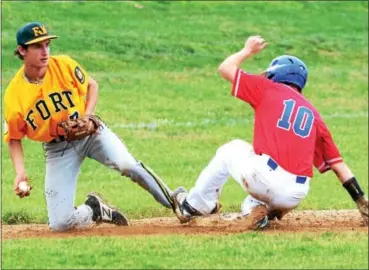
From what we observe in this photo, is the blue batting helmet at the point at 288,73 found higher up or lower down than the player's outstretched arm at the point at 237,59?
lower down

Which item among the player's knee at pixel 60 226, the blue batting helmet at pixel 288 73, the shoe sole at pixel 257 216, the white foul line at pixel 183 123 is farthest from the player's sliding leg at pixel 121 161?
the white foul line at pixel 183 123

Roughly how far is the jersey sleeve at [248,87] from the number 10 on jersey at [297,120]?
0.20 m

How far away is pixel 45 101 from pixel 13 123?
30 centimetres

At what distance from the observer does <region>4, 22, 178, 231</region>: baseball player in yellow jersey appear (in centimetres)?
1000

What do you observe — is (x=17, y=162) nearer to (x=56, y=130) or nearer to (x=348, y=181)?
(x=56, y=130)

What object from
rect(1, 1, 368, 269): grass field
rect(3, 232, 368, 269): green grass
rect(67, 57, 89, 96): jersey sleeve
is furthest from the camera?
rect(67, 57, 89, 96): jersey sleeve

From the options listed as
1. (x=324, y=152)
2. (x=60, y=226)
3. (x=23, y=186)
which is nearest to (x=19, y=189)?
(x=23, y=186)

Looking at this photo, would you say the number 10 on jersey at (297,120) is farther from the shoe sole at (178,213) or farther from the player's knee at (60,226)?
the player's knee at (60,226)

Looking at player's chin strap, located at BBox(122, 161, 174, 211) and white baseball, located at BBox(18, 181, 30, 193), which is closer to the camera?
white baseball, located at BBox(18, 181, 30, 193)

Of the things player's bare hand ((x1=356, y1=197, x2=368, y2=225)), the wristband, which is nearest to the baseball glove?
the wristband

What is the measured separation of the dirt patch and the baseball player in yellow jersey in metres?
0.19

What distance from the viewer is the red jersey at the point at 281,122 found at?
9688 mm

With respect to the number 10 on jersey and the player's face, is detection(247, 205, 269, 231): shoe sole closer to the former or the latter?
the number 10 on jersey

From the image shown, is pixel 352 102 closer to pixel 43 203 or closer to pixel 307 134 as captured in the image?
pixel 43 203
